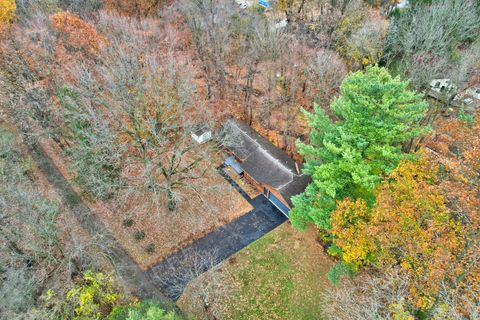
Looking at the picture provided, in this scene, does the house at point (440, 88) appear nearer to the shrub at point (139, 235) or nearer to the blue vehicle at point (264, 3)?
the blue vehicle at point (264, 3)

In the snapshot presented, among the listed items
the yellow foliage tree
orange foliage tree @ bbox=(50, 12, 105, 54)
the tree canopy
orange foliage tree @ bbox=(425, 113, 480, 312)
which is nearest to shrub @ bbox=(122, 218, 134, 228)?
orange foliage tree @ bbox=(50, 12, 105, 54)

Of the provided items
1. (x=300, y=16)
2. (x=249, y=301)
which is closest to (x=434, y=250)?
(x=249, y=301)

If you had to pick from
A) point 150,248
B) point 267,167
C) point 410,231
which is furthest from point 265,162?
point 410,231

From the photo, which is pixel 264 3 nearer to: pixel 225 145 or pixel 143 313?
pixel 225 145

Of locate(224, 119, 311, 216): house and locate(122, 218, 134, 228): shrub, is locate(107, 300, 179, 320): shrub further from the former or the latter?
locate(224, 119, 311, 216): house

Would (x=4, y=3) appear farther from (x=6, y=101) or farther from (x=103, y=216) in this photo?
(x=103, y=216)

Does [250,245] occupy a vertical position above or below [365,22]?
below
